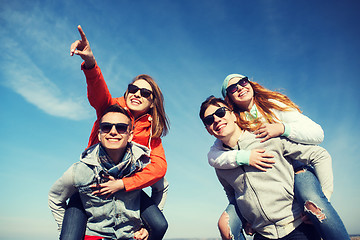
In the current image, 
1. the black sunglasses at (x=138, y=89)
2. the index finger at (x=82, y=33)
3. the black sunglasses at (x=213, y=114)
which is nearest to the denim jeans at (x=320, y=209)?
the black sunglasses at (x=213, y=114)

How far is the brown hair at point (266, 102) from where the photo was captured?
4.73 metres

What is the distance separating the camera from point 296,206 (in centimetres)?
414

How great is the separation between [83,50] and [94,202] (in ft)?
8.21

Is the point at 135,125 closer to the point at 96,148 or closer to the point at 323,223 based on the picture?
the point at 96,148

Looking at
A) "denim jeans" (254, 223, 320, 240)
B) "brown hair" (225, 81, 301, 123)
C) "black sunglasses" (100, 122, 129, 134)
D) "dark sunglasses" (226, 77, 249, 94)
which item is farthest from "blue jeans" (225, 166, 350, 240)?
"black sunglasses" (100, 122, 129, 134)

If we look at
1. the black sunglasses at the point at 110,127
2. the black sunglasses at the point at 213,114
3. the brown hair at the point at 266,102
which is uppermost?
the brown hair at the point at 266,102

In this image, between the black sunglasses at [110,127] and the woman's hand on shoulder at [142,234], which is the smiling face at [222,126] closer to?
the black sunglasses at [110,127]

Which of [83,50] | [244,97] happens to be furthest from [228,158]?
[83,50]

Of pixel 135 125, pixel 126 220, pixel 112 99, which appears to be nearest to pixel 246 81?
pixel 135 125

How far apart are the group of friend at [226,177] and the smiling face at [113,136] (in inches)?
0.6

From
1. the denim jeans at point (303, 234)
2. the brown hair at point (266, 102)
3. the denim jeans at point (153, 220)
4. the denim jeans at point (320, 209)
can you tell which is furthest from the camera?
the brown hair at point (266, 102)

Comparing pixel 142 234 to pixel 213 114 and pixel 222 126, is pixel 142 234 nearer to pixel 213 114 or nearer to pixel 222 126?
pixel 222 126

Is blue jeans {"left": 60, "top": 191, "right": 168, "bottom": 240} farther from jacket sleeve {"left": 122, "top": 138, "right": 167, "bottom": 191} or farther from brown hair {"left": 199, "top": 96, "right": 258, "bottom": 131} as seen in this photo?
brown hair {"left": 199, "top": 96, "right": 258, "bottom": 131}

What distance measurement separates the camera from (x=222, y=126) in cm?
456
